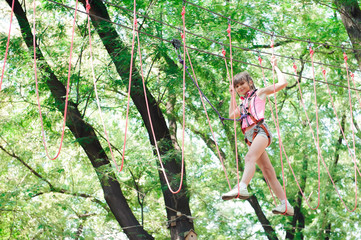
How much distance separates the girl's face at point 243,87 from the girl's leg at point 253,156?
395 mm

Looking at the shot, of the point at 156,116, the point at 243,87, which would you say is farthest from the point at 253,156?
the point at 156,116

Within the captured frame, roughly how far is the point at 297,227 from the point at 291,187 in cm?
79

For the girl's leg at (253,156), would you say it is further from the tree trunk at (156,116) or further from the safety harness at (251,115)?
the tree trunk at (156,116)

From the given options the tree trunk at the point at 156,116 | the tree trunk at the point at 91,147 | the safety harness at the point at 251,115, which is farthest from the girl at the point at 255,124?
the tree trunk at the point at 91,147

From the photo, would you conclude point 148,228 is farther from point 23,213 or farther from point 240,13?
point 240,13

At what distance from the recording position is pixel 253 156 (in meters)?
3.58

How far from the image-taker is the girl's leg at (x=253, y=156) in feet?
11.6

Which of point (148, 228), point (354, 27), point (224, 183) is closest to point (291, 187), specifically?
point (224, 183)

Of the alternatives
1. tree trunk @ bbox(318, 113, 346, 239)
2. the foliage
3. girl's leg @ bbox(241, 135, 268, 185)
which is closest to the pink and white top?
girl's leg @ bbox(241, 135, 268, 185)

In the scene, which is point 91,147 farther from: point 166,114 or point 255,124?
point 255,124

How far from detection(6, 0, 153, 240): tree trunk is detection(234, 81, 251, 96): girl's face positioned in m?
3.11

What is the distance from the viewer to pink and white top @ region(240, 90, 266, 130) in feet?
12.1

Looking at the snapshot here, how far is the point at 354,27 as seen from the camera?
5.56 m

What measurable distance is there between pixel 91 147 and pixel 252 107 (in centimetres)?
356
